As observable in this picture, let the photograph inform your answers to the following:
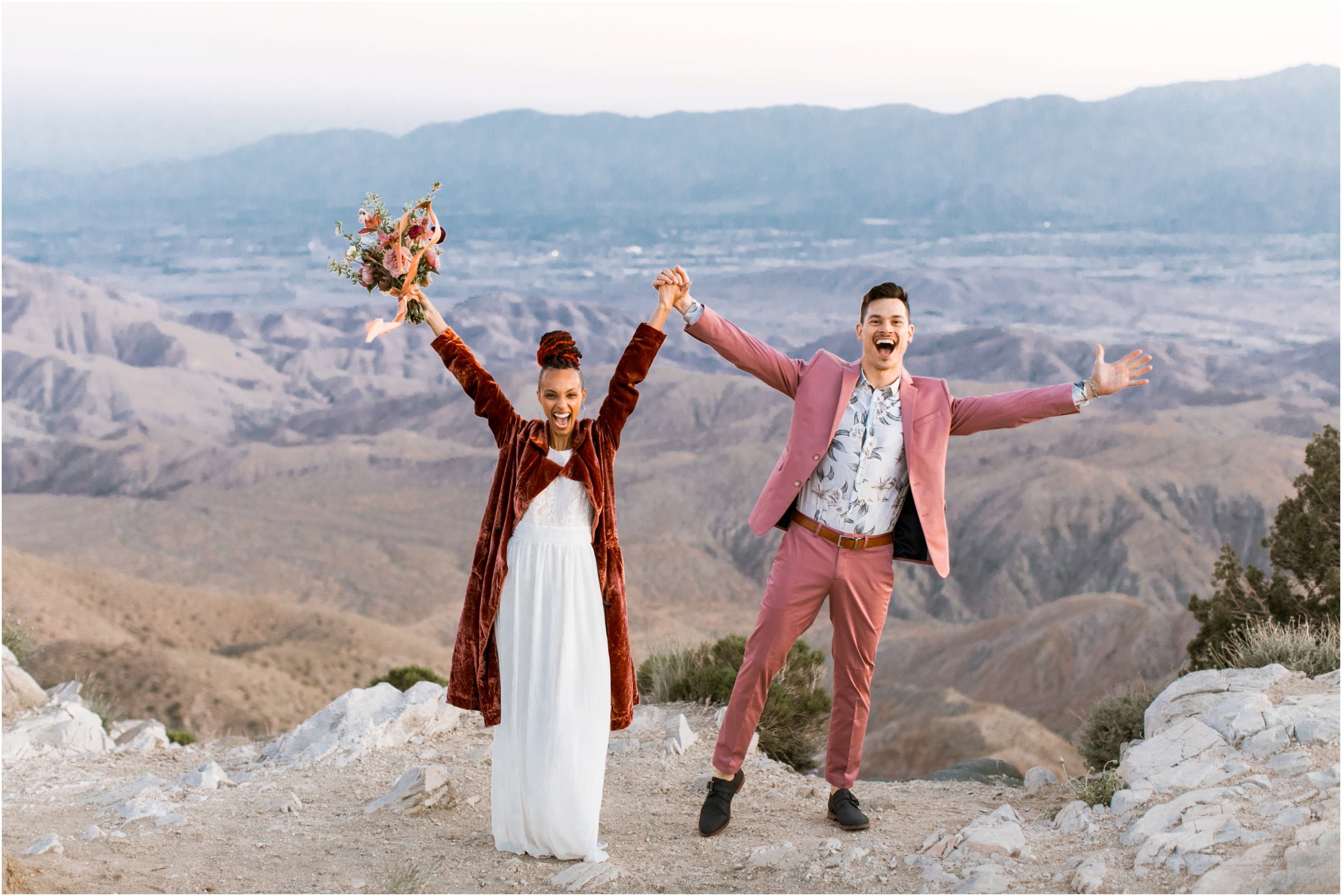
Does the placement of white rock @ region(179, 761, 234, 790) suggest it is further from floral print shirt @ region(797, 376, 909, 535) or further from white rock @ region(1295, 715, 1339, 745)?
white rock @ region(1295, 715, 1339, 745)

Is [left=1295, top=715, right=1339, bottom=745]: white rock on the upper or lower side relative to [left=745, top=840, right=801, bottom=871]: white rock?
upper

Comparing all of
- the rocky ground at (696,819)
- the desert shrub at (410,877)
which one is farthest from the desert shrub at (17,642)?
the desert shrub at (410,877)

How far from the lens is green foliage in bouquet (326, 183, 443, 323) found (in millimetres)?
4715

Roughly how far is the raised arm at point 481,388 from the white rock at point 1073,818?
9.22ft

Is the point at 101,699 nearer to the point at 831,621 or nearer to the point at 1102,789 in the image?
the point at 831,621

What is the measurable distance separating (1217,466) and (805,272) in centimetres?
6467

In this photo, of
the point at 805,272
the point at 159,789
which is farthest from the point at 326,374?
the point at 159,789

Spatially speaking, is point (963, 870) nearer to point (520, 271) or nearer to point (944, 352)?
point (944, 352)

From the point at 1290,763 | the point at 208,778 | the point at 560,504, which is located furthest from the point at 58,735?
the point at 1290,763

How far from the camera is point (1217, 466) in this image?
40531 mm

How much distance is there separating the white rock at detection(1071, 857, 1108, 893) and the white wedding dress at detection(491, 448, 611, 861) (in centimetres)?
181

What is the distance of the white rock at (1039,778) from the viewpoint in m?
6.48

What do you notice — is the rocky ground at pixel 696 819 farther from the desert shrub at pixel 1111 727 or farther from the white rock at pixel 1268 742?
the desert shrub at pixel 1111 727

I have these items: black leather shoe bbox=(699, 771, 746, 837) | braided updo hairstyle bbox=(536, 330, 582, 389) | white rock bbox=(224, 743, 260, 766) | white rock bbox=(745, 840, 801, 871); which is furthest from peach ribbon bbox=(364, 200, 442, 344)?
white rock bbox=(224, 743, 260, 766)
